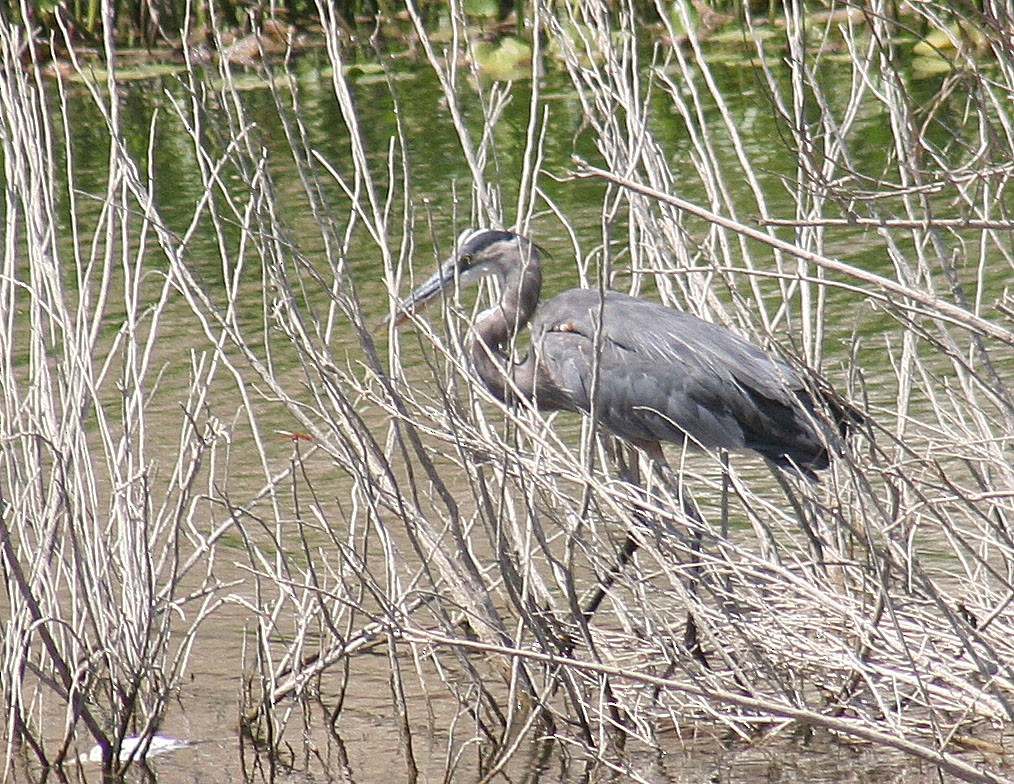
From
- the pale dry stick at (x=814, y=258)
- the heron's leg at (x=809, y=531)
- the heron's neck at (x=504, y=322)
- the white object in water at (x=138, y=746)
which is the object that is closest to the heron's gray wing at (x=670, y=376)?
the heron's neck at (x=504, y=322)

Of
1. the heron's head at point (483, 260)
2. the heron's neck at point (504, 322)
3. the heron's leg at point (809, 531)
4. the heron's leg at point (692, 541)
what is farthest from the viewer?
the heron's neck at point (504, 322)

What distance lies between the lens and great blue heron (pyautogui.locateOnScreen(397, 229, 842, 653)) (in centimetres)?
443

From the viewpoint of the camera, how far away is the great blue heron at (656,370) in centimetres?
443

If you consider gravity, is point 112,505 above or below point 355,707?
above

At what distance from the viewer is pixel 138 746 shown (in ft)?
13.0

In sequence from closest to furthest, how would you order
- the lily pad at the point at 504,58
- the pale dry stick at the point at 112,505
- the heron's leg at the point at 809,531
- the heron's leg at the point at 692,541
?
the pale dry stick at the point at 112,505, the heron's leg at the point at 809,531, the heron's leg at the point at 692,541, the lily pad at the point at 504,58

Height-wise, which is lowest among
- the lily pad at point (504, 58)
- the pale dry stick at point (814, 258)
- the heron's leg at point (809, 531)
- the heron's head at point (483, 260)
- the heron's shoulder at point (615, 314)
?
the lily pad at point (504, 58)

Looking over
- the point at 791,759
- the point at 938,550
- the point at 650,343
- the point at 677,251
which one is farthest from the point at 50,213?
the point at 938,550

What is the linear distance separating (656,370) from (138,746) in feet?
5.33

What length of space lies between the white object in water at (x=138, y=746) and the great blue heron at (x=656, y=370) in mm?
1065

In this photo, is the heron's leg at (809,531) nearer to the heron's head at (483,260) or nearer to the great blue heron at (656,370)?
the great blue heron at (656,370)

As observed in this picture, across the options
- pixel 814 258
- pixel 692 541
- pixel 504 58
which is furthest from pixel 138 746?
pixel 504 58

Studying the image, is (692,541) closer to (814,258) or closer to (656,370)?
(656,370)

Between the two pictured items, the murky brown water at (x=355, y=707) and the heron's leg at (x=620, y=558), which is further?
the murky brown water at (x=355, y=707)
